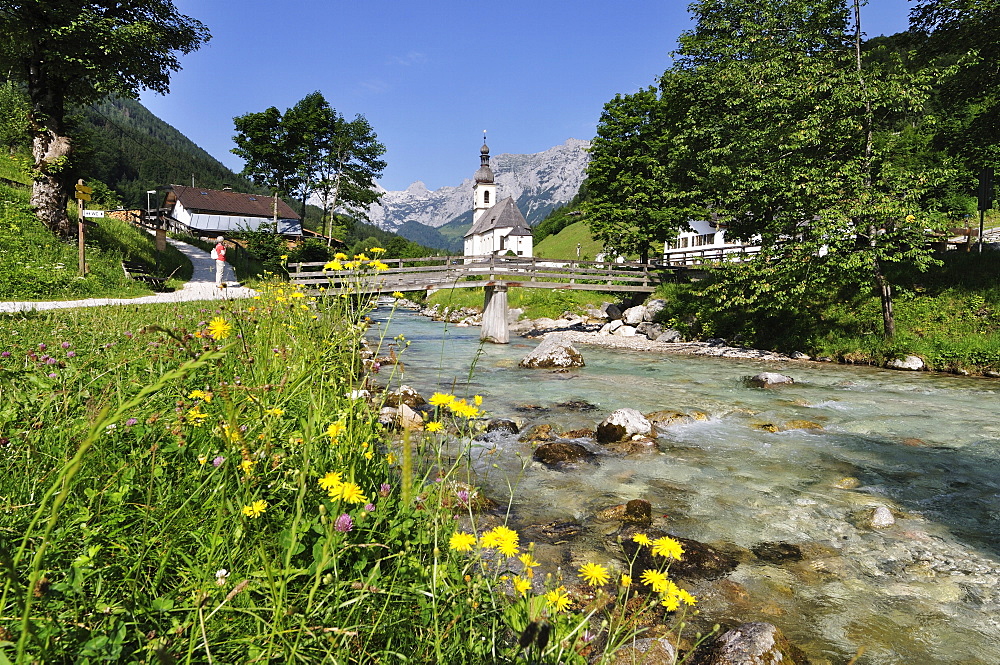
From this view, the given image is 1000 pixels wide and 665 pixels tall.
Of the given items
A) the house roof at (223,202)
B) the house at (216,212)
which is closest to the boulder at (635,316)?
the house at (216,212)

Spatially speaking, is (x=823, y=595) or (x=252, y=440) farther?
(x=823, y=595)

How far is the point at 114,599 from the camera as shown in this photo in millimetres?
1973

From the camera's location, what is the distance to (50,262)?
16.6m

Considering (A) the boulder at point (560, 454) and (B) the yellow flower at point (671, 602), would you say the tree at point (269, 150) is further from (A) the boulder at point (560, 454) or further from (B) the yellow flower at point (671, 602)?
(B) the yellow flower at point (671, 602)

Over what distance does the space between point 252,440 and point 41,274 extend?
17.7 m

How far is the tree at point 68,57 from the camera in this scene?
1625 centimetres

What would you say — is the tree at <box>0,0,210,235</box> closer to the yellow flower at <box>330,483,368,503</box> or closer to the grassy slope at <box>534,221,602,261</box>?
the yellow flower at <box>330,483,368,503</box>

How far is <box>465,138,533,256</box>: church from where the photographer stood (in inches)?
4176

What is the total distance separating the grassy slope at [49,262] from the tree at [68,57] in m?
1.08

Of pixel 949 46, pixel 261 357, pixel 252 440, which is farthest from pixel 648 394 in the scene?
pixel 949 46

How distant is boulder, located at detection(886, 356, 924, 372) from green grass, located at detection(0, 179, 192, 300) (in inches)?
782

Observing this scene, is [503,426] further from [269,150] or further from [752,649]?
[269,150]

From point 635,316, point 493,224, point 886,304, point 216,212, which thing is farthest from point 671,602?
point 493,224

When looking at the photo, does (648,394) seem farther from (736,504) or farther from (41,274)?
(41,274)
